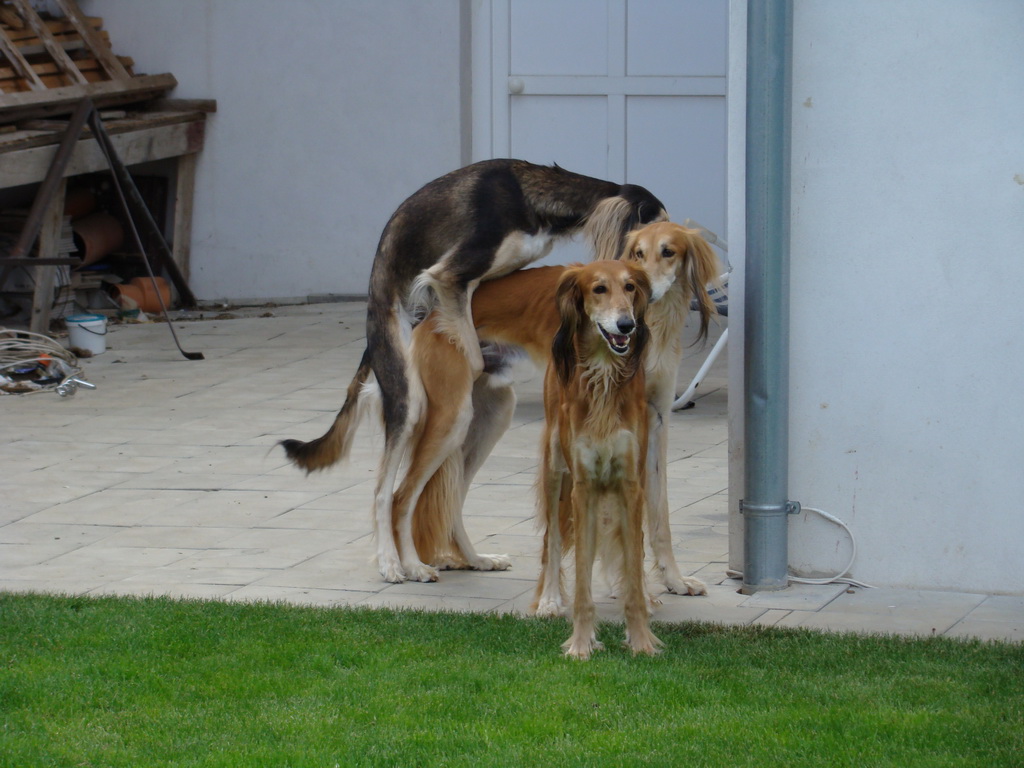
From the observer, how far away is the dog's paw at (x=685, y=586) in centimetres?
473

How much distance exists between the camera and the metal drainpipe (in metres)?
4.55

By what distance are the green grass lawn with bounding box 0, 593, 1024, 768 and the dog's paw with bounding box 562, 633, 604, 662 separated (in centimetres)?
6

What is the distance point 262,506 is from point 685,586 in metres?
2.27

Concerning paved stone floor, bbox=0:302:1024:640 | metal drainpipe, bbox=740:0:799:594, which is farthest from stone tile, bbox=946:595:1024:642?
A: metal drainpipe, bbox=740:0:799:594

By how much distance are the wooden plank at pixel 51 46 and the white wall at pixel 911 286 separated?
844 cm

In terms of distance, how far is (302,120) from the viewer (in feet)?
40.2

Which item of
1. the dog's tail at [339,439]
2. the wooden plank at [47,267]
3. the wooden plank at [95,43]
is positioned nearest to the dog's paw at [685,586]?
the dog's tail at [339,439]

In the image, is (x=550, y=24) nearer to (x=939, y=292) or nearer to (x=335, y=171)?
(x=335, y=171)

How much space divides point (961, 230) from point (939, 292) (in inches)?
8.7

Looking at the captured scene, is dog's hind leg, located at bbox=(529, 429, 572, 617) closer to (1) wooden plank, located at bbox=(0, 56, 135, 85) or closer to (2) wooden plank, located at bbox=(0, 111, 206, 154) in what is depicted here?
(2) wooden plank, located at bbox=(0, 111, 206, 154)

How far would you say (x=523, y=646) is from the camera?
4.10 m

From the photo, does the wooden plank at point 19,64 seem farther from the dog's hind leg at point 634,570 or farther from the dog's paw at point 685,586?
the dog's hind leg at point 634,570

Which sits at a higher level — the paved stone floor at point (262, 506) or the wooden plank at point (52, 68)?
the wooden plank at point (52, 68)

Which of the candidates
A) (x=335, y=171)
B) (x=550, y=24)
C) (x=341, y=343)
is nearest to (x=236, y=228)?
(x=335, y=171)
